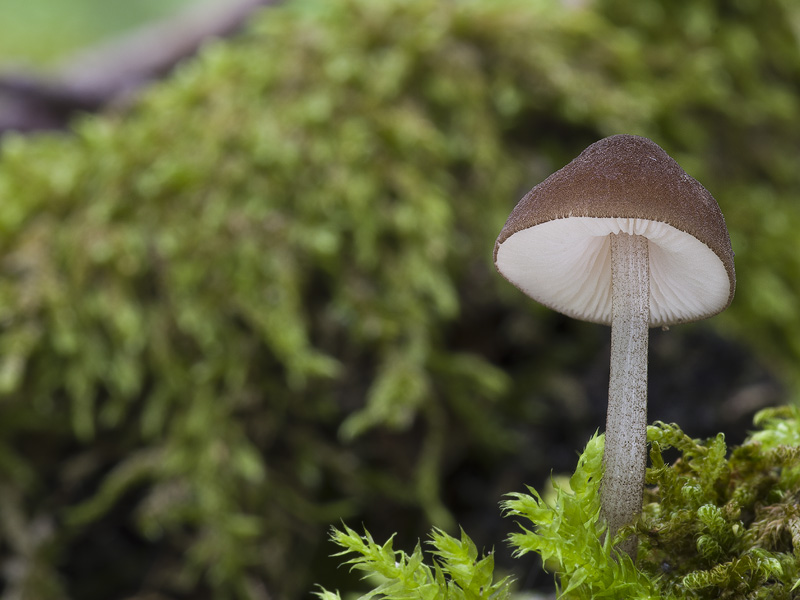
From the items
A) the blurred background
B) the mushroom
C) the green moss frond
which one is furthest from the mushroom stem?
the blurred background

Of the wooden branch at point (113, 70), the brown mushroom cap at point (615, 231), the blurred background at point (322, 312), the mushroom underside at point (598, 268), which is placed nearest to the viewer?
the brown mushroom cap at point (615, 231)

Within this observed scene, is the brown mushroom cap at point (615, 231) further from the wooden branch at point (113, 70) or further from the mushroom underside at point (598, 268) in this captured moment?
the wooden branch at point (113, 70)

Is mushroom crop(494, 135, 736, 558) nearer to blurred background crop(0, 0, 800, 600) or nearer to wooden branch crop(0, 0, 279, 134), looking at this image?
blurred background crop(0, 0, 800, 600)

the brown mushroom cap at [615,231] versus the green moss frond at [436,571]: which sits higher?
the brown mushroom cap at [615,231]

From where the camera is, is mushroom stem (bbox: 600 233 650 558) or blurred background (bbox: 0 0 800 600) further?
blurred background (bbox: 0 0 800 600)

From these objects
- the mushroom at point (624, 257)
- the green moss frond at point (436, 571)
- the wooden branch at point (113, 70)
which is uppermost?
the wooden branch at point (113, 70)

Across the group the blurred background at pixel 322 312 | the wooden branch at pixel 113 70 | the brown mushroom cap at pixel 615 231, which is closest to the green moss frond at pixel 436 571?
the brown mushroom cap at pixel 615 231

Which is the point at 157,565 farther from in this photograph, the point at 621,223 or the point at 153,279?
the point at 621,223

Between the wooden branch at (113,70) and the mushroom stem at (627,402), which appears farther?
the wooden branch at (113,70)

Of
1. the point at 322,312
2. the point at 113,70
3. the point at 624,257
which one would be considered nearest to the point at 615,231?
the point at 624,257
